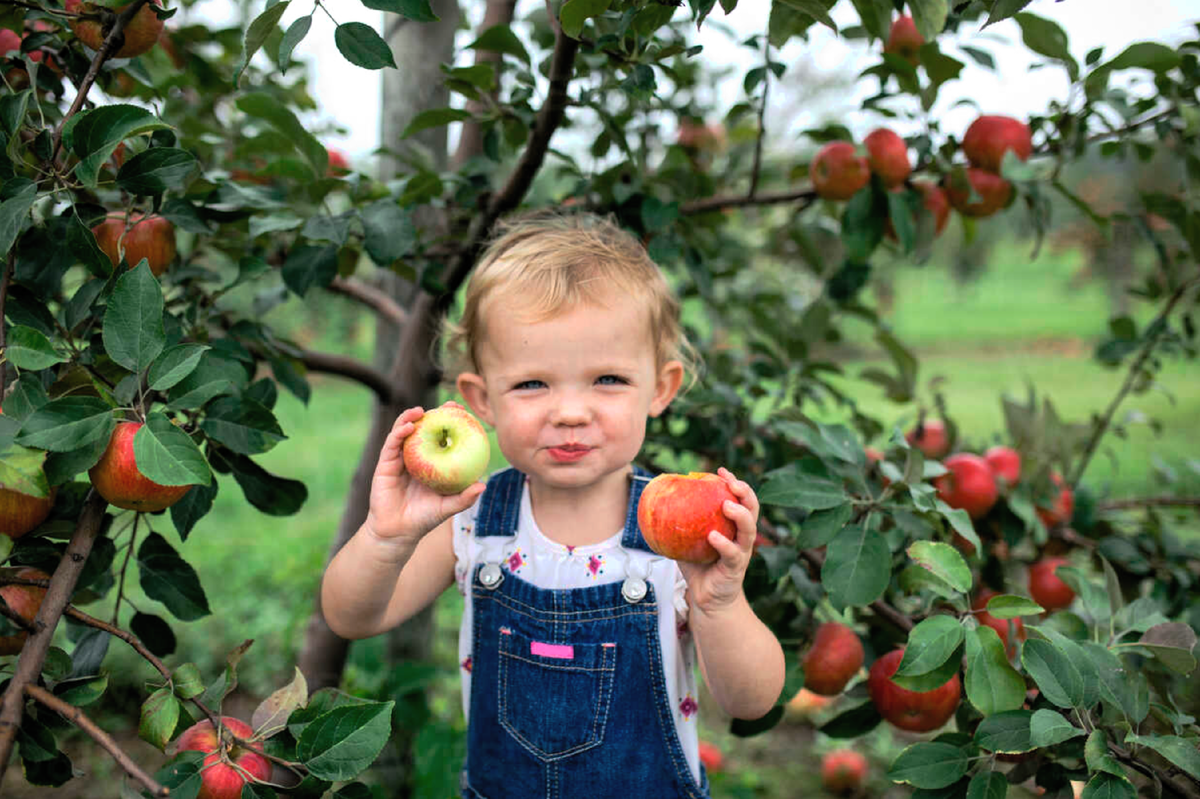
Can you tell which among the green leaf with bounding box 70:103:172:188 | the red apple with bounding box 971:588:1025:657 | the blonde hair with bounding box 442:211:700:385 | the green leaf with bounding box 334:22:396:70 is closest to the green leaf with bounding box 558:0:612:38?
the green leaf with bounding box 334:22:396:70

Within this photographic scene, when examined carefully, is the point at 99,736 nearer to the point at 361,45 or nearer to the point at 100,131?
the point at 100,131

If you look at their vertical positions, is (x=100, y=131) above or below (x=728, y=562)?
above

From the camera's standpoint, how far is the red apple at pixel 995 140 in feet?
4.69

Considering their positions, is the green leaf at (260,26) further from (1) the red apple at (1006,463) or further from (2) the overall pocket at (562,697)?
(1) the red apple at (1006,463)

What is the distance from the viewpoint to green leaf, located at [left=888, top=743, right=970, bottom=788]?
3.17ft

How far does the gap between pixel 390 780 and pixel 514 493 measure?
1006 mm

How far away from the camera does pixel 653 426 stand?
5.49 ft

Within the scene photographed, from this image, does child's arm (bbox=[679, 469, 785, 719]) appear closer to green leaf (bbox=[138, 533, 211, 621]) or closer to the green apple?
the green apple

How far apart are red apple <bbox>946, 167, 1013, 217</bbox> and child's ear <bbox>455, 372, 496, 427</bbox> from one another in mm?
862

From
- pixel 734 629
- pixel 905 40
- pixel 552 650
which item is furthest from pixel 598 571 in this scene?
pixel 905 40

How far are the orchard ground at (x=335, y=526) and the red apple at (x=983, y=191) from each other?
0.45m

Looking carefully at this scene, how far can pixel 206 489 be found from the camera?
102cm

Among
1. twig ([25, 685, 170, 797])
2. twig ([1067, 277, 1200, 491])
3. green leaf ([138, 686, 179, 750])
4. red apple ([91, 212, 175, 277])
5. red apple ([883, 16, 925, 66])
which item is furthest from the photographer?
twig ([1067, 277, 1200, 491])

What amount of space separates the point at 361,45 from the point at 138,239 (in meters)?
0.39
